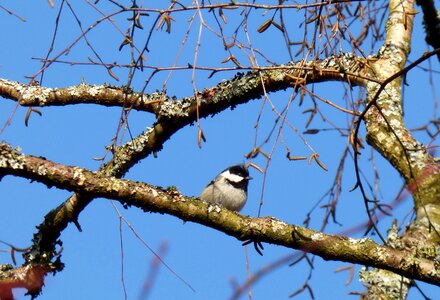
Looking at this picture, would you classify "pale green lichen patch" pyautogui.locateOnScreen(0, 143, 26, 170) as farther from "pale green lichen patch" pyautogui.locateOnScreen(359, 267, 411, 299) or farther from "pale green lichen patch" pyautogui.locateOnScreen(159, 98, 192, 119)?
"pale green lichen patch" pyautogui.locateOnScreen(359, 267, 411, 299)

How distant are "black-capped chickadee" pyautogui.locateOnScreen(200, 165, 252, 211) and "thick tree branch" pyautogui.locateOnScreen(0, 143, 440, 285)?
317 cm

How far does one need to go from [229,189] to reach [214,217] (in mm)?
3364

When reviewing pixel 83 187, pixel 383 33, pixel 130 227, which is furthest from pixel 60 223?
pixel 383 33

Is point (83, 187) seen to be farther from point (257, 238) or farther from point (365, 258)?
point (365, 258)

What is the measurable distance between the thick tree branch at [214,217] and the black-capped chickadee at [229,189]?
317cm

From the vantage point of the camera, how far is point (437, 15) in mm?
3279

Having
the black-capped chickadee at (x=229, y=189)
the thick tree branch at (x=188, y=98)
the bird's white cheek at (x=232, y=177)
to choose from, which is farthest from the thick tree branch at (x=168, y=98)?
the bird's white cheek at (x=232, y=177)

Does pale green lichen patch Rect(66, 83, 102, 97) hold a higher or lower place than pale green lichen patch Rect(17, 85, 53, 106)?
higher

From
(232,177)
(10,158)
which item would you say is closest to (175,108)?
(10,158)

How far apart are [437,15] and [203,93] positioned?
1338mm

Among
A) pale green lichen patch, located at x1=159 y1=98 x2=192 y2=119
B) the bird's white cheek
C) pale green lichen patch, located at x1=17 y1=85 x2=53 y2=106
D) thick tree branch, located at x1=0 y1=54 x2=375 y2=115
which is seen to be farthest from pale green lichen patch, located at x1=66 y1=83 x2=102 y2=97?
the bird's white cheek

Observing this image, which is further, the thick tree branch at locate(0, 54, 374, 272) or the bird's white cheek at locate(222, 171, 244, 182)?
the bird's white cheek at locate(222, 171, 244, 182)

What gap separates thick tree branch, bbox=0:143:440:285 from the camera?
2877 mm

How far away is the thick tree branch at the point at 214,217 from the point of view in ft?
9.44
